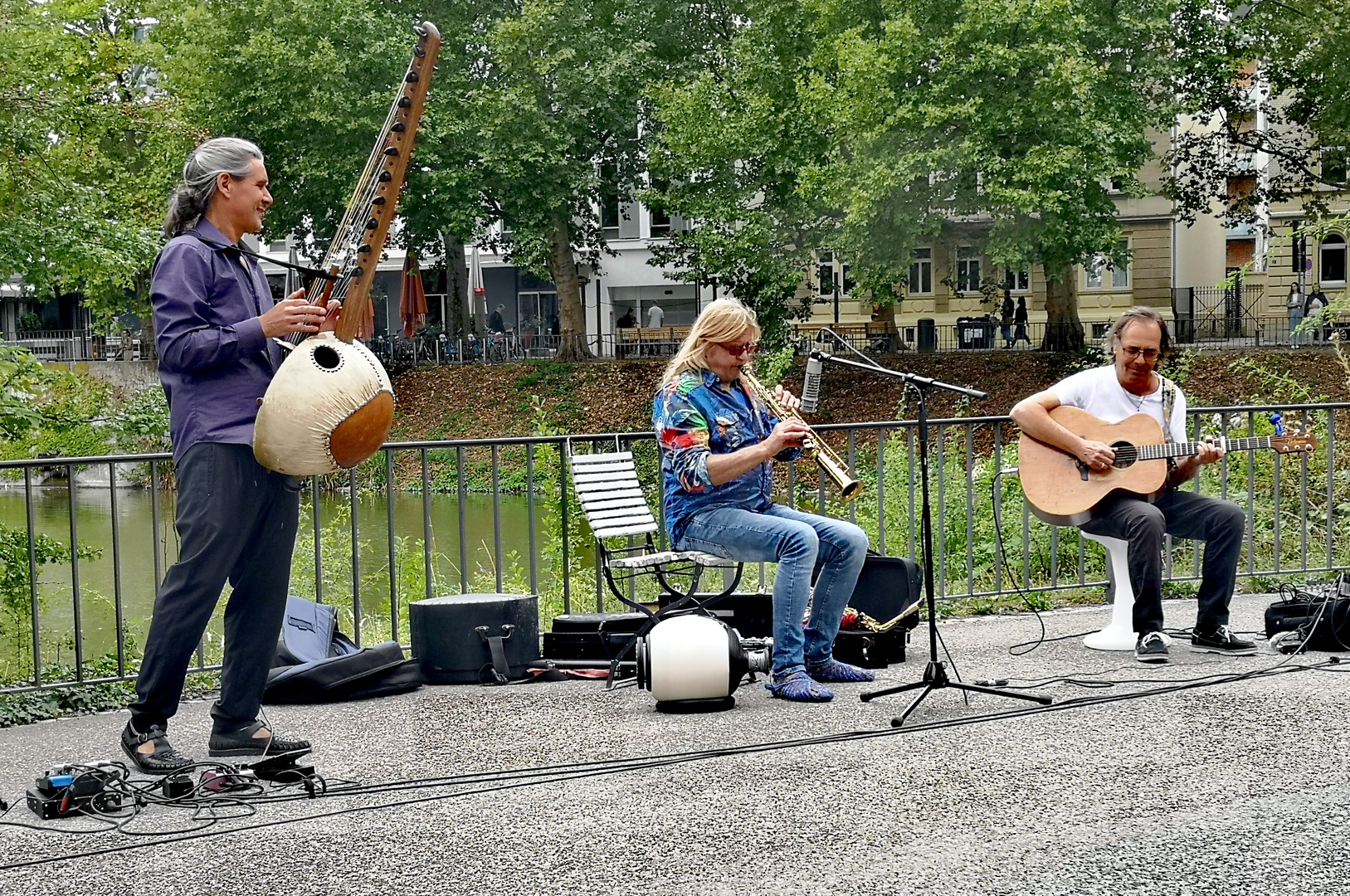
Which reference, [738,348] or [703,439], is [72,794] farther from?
[738,348]

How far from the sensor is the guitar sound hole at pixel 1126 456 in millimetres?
7000

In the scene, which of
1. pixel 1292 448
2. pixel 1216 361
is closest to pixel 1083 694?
pixel 1292 448

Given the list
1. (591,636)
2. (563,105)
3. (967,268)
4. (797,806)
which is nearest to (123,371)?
(563,105)

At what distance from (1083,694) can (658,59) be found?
31.5 m

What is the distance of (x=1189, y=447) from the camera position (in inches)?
271

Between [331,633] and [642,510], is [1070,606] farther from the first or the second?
[331,633]

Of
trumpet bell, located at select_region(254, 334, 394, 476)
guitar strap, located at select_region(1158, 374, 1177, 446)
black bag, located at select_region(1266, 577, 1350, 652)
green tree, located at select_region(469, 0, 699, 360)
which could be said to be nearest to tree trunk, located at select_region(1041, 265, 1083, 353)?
green tree, located at select_region(469, 0, 699, 360)

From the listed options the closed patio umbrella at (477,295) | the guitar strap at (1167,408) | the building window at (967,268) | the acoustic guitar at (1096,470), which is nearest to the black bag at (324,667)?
the acoustic guitar at (1096,470)

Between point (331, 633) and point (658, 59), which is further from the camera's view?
point (658, 59)

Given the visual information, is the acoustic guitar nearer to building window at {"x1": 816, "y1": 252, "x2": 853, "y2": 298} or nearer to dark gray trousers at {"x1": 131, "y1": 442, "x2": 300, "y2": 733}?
dark gray trousers at {"x1": 131, "y1": 442, "x2": 300, "y2": 733}

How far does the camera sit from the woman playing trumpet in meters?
6.09

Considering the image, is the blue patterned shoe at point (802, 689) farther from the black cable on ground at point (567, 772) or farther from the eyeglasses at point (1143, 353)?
the eyeglasses at point (1143, 353)

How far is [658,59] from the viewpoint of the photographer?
3556cm

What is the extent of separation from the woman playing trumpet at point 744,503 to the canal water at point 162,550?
2216 mm
